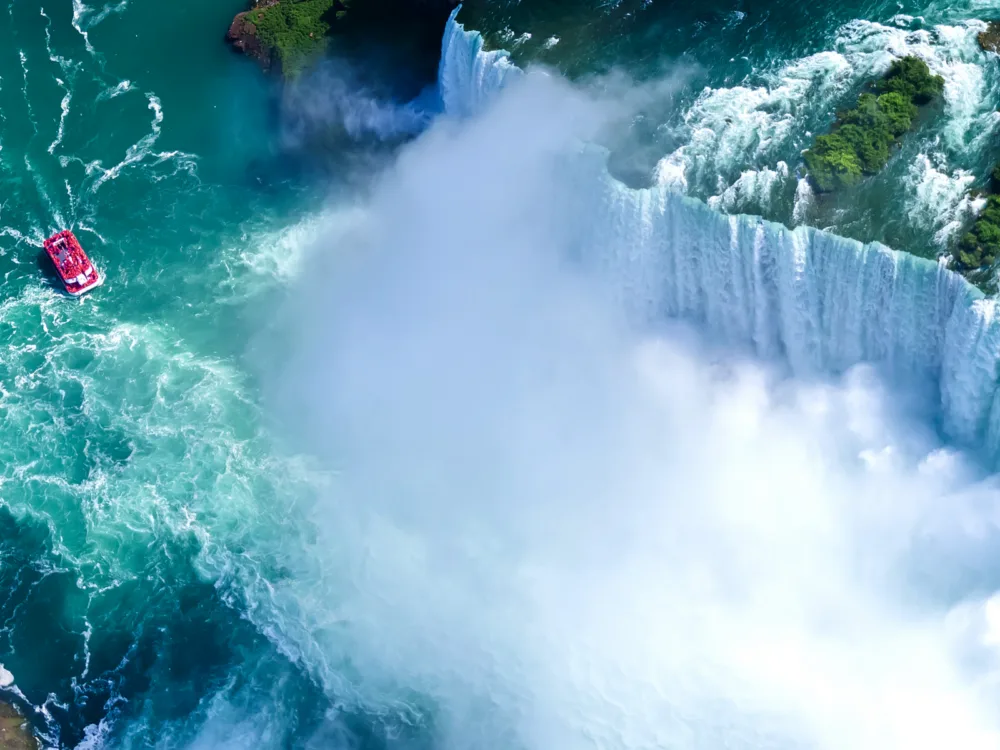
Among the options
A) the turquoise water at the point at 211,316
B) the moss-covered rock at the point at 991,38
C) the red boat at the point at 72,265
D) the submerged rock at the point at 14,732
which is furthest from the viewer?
the red boat at the point at 72,265

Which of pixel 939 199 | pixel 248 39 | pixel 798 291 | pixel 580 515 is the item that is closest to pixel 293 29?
pixel 248 39

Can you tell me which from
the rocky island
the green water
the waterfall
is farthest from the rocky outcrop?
the waterfall

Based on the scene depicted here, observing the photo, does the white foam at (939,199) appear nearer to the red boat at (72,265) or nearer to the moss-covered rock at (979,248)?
the moss-covered rock at (979,248)

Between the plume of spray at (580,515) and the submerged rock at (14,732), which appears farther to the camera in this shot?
the submerged rock at (14,732)

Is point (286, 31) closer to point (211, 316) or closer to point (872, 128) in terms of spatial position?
point (211, 316)

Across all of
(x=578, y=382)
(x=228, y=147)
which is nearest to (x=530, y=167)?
(x=578, y=382)

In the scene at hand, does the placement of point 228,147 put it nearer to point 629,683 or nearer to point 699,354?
point 699,354

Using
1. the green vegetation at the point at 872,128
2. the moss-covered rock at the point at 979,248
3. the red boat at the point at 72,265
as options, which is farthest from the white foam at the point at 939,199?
the red boat at the point at 72,265
